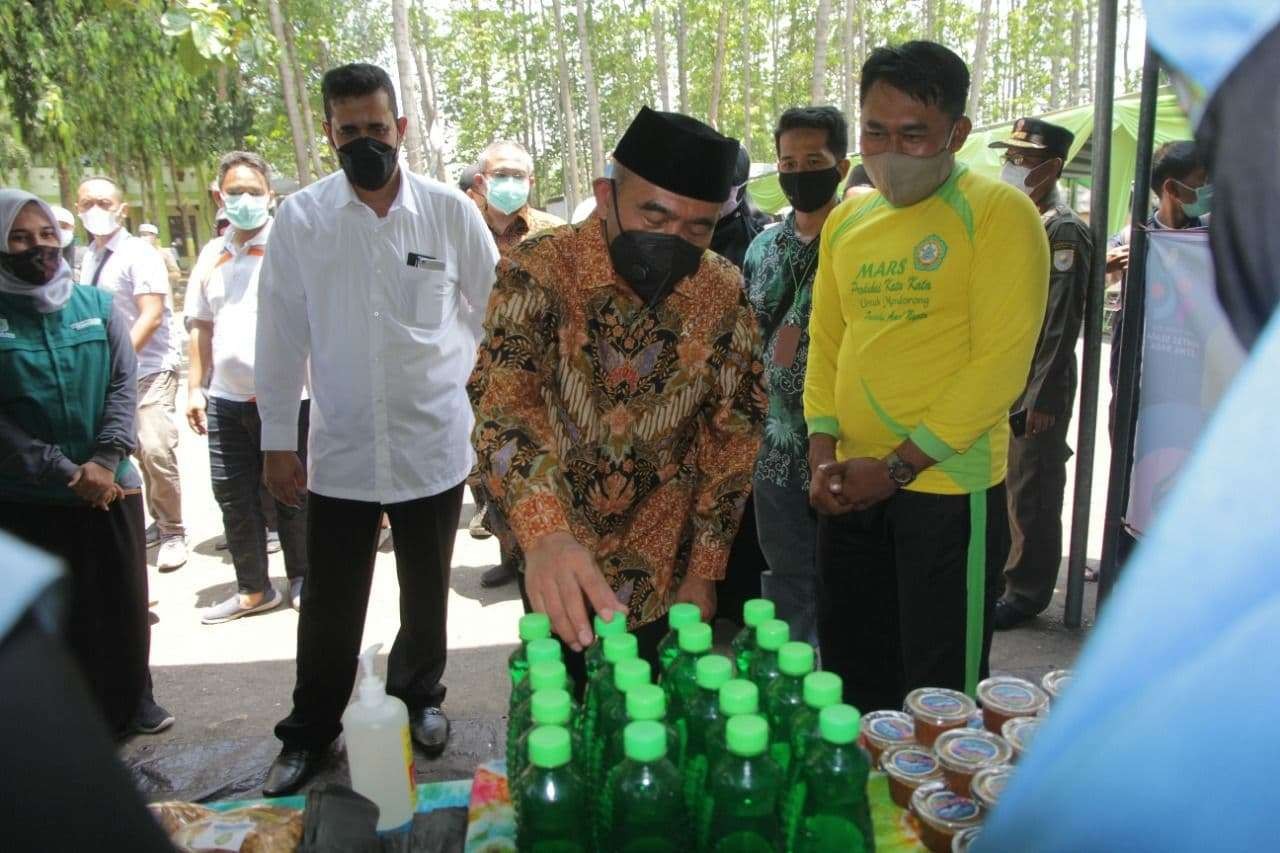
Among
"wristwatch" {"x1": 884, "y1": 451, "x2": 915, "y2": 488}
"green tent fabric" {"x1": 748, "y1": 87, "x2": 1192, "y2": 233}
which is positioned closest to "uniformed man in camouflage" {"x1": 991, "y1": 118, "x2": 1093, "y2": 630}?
"wristwatch" {"x1": 884, "y1": 451, "x2": 915, "y2": 488}

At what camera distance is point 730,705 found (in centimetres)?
114

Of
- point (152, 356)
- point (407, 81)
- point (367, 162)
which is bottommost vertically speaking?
point (152, 356)

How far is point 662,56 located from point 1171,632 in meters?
31.6

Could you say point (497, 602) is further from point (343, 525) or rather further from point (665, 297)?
point (665, 297)

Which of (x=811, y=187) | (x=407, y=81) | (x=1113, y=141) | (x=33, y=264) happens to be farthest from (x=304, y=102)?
(x=811, y=187)

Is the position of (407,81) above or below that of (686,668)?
above

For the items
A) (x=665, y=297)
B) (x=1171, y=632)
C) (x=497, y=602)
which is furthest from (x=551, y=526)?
(x=497, y=602)

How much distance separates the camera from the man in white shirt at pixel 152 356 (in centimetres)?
493

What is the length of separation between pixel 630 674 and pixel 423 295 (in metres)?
1.97

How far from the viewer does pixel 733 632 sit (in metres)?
4.22

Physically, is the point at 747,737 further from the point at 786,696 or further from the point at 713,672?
the point at 786,696

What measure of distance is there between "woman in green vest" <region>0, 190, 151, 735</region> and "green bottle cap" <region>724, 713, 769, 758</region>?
8.51 feet

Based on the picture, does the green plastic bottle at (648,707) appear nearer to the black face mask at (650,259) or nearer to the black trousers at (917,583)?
the black face mask at (650,259)

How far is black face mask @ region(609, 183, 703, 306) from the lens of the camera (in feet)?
5.97
